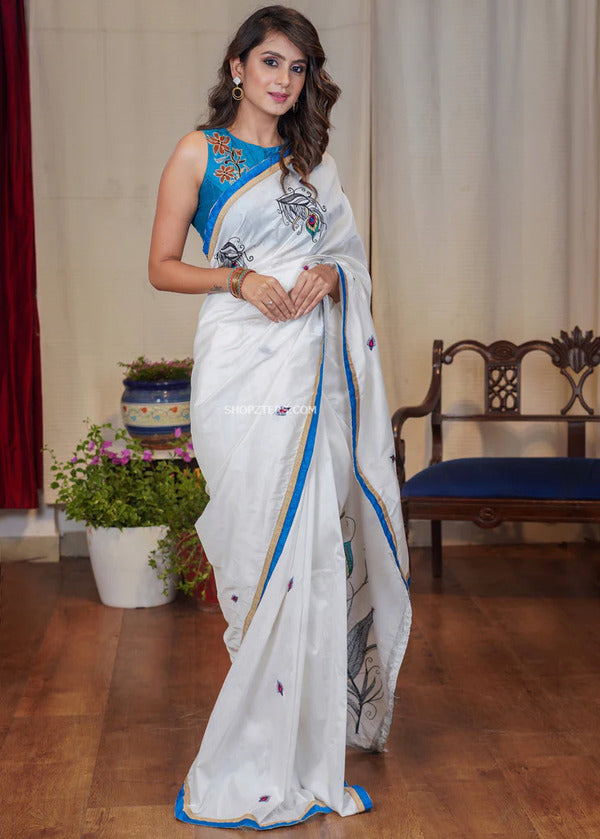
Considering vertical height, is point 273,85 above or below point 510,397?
above

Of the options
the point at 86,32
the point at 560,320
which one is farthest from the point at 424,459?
the point at 86,32

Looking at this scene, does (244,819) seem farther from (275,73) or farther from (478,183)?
(478,183)

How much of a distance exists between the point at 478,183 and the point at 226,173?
229cm

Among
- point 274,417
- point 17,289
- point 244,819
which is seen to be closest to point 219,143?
point 274,417

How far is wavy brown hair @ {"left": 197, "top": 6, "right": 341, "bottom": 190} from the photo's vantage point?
2.26 meters

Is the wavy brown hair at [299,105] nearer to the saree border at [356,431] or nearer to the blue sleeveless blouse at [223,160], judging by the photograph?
the blue sleeveless blouse at [223,160]

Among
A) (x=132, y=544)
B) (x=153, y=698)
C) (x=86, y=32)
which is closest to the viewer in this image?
(x=153, y=698)

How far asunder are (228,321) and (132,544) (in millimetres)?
1669

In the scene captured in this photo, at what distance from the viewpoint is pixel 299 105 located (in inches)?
93.1

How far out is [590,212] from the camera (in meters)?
4.37

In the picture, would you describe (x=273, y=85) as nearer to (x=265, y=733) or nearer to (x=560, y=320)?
(x=265, y=733)

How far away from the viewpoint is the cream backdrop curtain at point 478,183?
4258mm

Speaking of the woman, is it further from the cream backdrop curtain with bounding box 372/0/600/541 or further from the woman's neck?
the cream backdrop curtain with bounding box 372/0/600/541

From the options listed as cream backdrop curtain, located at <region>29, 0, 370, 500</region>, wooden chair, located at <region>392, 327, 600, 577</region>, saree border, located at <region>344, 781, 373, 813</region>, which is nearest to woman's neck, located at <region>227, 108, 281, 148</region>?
saree border, located at <region>344, 781, 373, 813</region>
